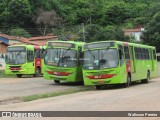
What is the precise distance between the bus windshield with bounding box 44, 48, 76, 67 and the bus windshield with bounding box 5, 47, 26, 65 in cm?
948

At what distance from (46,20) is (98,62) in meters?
73.4

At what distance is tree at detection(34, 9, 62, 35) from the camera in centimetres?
9506

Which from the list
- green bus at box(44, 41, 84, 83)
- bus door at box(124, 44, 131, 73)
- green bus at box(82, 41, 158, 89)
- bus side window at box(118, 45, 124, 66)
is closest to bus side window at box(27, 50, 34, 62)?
green bus at box(44, 41, 84, 83)

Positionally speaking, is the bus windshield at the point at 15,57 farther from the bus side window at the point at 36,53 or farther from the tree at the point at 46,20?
the tree at the point at 46,20

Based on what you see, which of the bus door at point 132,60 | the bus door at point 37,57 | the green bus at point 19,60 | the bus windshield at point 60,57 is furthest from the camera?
the bus door at point 37,57

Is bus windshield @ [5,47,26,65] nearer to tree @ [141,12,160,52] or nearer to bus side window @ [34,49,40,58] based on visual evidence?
bus side window @ [34,49,40,58]

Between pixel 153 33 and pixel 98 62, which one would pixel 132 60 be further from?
pixel 153 33

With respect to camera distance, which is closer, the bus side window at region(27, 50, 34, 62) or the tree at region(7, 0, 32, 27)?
the bus side window at region(27, 50, 34, 62)

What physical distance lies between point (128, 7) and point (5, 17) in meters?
33.8

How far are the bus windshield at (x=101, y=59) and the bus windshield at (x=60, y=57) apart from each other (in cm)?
265

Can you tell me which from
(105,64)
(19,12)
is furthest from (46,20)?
(105,64)

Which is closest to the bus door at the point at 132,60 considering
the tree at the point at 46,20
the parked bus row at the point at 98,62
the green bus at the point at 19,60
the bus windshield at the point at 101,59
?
the parked bus row at the point at 98,62

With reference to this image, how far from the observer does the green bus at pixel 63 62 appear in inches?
1049

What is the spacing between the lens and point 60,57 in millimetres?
27000
